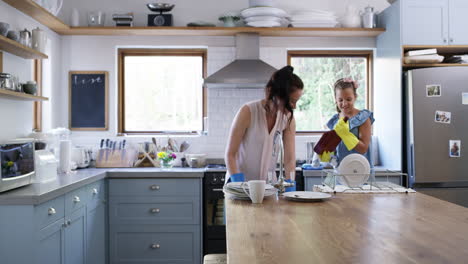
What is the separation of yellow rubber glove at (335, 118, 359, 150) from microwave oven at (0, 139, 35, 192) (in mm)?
2008

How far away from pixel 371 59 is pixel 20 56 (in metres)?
3.39

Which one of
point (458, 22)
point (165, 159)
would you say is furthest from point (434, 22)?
point (165, 159)

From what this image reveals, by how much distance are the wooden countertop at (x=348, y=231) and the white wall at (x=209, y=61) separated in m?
2.60

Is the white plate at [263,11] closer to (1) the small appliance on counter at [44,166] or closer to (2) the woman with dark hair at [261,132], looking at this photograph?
(2) the woman with dark hair at [261,132]

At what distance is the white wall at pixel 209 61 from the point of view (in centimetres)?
465

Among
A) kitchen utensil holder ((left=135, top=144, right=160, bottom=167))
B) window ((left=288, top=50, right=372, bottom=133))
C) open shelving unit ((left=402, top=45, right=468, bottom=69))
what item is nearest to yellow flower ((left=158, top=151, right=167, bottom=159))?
kitchen utensil holder ((left=135, top=144, right=160, bottom=167))

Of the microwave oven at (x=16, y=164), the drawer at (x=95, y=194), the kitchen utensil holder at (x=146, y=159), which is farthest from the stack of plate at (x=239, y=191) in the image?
the kitchen utensil holder at (x=146, y=159)

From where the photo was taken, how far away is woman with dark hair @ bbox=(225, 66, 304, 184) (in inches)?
102

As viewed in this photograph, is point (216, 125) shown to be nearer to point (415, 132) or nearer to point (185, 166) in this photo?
point (185, 166)

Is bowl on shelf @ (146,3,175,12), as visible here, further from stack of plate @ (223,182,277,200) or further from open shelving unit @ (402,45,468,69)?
stack of plate @ (223,182,277,200)

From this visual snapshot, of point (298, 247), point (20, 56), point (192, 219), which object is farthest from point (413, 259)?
point (20, 56)

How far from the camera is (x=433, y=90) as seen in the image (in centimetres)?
402

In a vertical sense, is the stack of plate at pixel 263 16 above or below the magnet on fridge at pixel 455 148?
above

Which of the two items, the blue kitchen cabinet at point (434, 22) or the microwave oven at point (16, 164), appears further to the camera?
the blue kitchen cabinet at point (434, 22)
